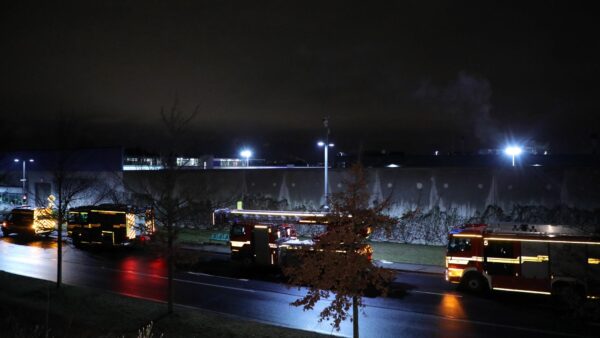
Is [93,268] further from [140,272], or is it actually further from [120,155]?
[120,155]

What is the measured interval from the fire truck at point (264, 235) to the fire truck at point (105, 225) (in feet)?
23.1

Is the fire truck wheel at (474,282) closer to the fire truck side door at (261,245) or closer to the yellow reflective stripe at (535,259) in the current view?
the yellow reflective stripe at (535,259)

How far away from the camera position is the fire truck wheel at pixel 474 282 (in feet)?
57.1

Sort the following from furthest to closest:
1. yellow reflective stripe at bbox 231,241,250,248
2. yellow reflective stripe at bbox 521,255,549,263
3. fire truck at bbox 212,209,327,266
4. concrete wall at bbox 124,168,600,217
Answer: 1. concrete wall at bbox 124,168,600,217
2. yellow reflective stripe at bbox 231,241,250,248
3. fire truck at bbox 212,209,327,266
4. yellow reflective stripe at bbox 521,255,549,263

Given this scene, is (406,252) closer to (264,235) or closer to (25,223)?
(264,235)

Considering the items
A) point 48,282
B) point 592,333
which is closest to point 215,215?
point 48,282

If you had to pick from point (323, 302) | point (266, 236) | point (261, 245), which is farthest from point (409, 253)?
point (323, 302)

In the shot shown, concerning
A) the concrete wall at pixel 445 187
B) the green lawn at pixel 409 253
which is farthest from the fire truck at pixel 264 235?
the green lawn at pixel 409 253

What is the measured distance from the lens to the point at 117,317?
13.8 metres

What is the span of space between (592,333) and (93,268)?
66.5ft

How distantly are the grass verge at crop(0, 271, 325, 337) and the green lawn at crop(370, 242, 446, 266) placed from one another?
468 inches

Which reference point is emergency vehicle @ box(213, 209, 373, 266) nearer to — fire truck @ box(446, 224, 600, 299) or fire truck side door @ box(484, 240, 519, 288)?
fire truck @ box(446, 224, 600, 299)

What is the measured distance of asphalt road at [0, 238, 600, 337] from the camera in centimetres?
1374

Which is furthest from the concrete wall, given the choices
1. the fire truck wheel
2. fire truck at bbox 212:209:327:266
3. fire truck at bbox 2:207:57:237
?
fire truck at bbox 2:207:57:237
